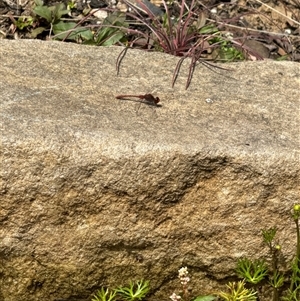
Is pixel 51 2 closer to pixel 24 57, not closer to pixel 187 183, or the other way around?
pixel 24 57

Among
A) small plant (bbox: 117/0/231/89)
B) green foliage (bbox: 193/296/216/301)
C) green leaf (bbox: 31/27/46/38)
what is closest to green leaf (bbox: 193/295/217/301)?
green foliage (bbox: 193/296/216/301)

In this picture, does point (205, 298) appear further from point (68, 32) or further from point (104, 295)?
point (68, 32)

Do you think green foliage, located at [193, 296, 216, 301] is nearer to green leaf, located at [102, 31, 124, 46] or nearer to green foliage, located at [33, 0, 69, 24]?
green leaf, located at [102, 31, 124, 46]

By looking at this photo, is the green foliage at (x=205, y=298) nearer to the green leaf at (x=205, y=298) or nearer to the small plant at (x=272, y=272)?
the green leaf at (x=205, y=298)

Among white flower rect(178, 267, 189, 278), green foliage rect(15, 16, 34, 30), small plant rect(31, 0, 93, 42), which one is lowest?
green foliage rect(15, 16, 34, 30)

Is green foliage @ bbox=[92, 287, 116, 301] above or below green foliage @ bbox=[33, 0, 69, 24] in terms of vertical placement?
below

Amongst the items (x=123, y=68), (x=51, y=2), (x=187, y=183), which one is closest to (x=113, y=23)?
(x=51, y=2)
